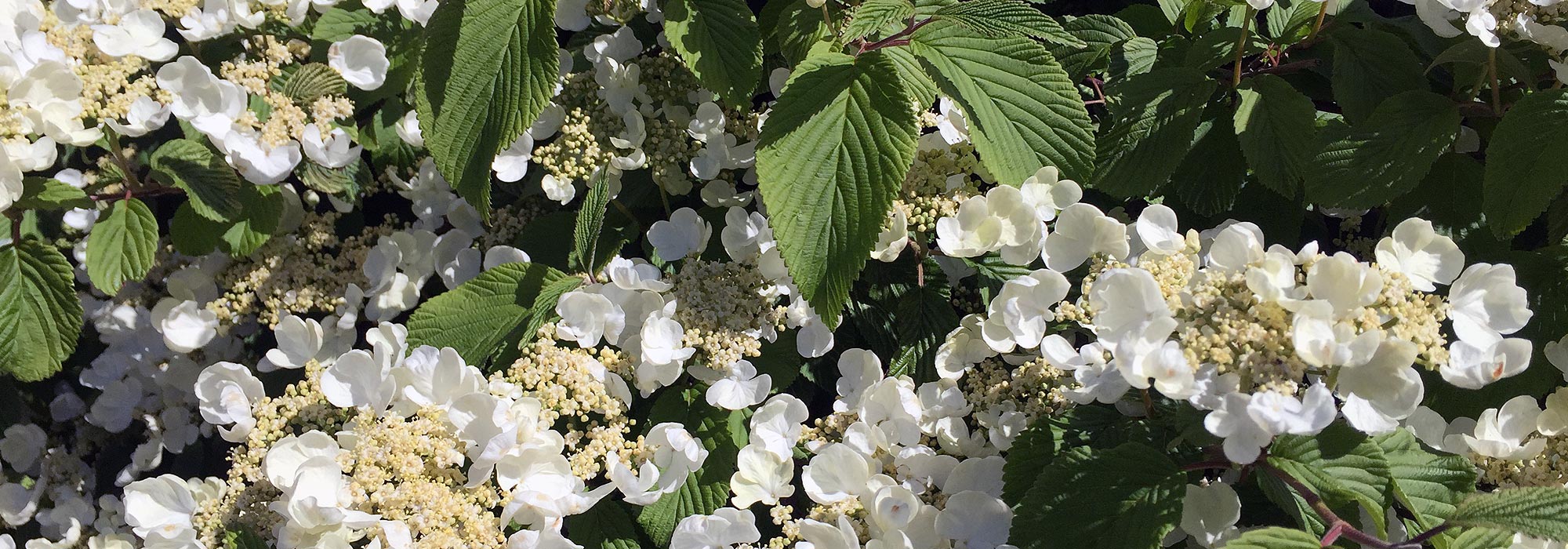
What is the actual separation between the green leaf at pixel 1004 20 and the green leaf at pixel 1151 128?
16cm

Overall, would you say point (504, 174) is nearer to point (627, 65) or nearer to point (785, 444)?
point (627, 65)

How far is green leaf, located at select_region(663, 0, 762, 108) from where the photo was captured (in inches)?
47.4

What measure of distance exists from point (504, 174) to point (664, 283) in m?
0.32

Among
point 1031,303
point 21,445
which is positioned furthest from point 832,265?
point 21,445

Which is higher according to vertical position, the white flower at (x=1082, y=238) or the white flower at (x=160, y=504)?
the white flower at (x=1082, y=238)

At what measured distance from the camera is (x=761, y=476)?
116 centimetres

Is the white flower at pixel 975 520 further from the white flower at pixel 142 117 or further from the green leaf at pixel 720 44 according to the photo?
the white flower at pixel 142 117

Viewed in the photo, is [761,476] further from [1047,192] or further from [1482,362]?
[1482,362]

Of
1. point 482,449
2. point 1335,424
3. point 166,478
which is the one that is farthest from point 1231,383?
point 166,478

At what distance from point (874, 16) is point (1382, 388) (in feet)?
1.89

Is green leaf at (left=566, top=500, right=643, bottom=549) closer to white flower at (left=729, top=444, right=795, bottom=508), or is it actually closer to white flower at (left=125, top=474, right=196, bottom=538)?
white flower at (left=729, top=444, right=795, bottom=508)

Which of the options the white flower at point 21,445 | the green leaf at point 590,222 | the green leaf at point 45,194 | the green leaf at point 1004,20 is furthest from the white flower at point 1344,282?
the white flower at point 21,445

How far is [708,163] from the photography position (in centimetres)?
136

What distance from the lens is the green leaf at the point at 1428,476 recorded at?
981mm
